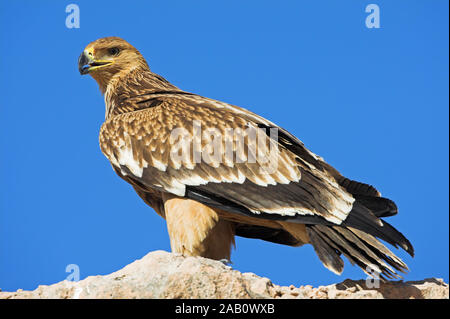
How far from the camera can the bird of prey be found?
18.8 feet

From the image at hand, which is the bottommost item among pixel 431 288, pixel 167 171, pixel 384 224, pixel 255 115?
pixel 431 288

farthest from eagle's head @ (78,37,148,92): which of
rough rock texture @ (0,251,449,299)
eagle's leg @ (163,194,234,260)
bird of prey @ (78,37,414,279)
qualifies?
rough rock texture @ (0,251,449,299)

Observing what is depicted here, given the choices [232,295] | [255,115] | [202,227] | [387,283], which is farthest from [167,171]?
[387,283]

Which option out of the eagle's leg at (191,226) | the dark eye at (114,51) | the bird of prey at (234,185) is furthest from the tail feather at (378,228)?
the dark eye at (114,51)

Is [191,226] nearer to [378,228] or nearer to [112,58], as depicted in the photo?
[378,228]

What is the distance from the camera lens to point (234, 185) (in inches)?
239

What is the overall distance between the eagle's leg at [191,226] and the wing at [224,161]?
0.11m

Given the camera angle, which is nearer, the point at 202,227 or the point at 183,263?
the point at 183,263

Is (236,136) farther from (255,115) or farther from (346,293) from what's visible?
(346,293)

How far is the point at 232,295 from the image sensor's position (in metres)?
4.83

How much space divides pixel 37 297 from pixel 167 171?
1866 millimetres

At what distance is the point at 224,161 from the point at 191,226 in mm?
722

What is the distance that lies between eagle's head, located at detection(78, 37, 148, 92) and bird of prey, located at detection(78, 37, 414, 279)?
914 mm
